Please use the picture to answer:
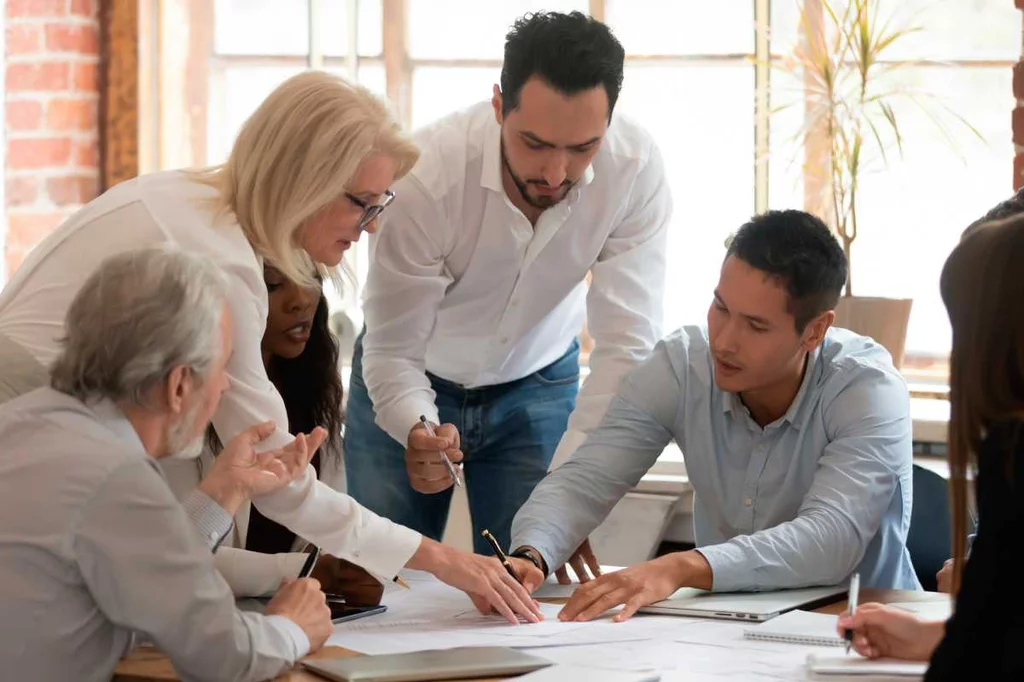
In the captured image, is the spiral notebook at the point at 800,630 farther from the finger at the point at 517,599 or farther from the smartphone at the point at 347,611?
the smartphone at the point at 347,611

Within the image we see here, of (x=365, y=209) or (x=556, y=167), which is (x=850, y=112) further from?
(x=365, y=209)

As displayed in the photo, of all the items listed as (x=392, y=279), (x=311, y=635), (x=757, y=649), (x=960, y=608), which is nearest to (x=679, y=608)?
(x=757, y=649)

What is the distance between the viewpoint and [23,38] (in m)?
3.83

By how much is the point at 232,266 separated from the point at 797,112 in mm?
2114

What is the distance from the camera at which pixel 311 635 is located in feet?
5.73

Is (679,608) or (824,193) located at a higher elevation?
(824,193)

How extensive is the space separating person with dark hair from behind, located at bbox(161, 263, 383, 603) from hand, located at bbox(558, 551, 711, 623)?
303 mm

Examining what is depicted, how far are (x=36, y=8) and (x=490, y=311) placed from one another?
5.99 ft

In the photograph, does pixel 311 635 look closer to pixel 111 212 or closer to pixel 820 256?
pixel 111 212

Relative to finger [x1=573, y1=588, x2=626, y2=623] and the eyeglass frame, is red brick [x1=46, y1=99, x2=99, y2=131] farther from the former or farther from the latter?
finger [x1=573, y1=588, x2=626, y2=623]

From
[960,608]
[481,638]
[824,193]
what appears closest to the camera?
[960,608]

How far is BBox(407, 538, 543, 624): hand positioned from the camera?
1938 millimetres

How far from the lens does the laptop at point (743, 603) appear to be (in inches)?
76.4

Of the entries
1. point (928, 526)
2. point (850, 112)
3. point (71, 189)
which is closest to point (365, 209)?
point (928, 526)
